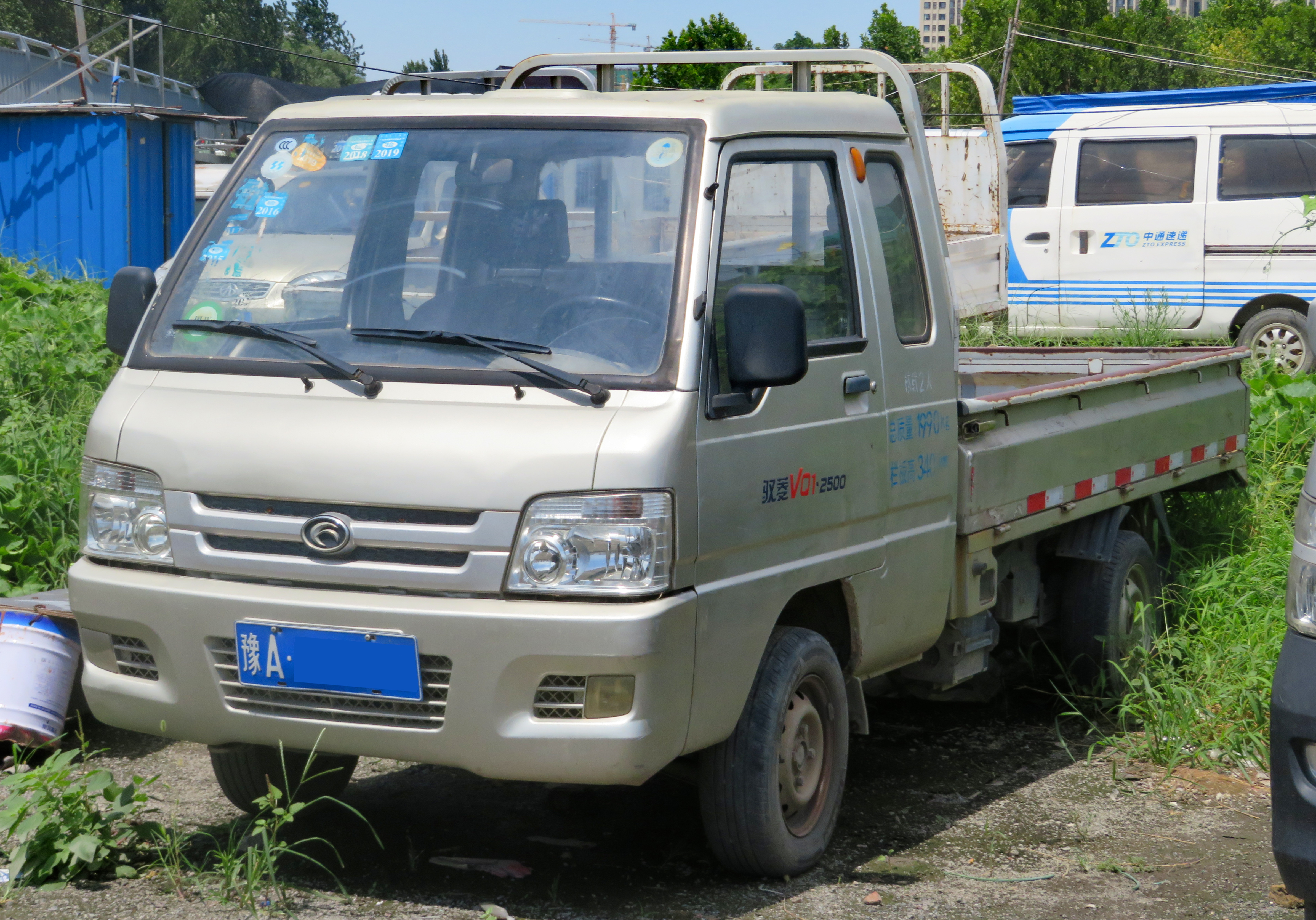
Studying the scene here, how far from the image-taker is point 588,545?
326 cm

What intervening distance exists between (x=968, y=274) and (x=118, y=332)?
443cm

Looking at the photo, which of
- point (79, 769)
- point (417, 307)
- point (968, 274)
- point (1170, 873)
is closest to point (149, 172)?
point (968, 274)

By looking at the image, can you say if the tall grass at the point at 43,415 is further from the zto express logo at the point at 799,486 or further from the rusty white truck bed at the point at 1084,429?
the rusty white truck bed at the point at 1084,429

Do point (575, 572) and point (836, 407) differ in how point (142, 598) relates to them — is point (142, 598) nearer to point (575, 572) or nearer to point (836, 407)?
point (575, 572)

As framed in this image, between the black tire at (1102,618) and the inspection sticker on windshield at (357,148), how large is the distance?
3237 mm

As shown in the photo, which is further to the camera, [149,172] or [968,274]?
[149,172]

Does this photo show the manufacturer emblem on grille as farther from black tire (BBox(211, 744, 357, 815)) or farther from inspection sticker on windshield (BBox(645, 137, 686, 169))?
inspection sticker on windshield (BBox(645, 137, 686, 169))

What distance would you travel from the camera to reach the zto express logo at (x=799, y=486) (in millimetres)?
3678

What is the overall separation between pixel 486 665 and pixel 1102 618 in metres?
3.19

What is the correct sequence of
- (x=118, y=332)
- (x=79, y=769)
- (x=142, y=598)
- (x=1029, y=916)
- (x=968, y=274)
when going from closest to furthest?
(x=142, y=598) < (x=1029, y=916) < (x=118, y=332) < (x=79, y=769) < (x=968, y=274)

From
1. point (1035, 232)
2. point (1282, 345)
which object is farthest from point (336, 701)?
point (1035, 232)

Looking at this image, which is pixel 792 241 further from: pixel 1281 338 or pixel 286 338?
pixel 1281 338

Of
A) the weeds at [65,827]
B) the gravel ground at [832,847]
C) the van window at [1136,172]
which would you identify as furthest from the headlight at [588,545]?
the van window at [1136,172]

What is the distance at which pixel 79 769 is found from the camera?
4.77 metres
